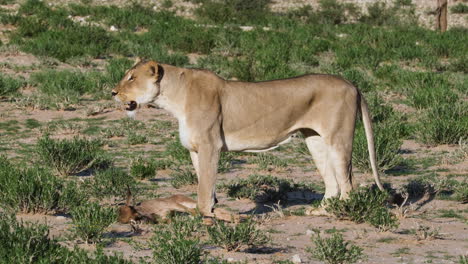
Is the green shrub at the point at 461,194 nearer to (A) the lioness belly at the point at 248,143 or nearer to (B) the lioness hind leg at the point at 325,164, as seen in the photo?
(B) the lioness hind leg at the point at 325,164

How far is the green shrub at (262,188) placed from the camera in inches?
376

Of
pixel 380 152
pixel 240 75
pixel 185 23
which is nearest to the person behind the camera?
pixel 380 152

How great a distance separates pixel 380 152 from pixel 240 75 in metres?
6.99

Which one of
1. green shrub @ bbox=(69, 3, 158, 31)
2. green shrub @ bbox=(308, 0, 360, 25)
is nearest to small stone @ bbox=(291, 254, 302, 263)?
green shrub @ bbox=(69, 3, 158, 31)

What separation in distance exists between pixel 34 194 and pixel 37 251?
2.01m

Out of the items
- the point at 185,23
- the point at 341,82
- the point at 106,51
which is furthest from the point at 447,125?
the point at 185,23

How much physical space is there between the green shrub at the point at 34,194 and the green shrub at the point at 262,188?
6.43 ft

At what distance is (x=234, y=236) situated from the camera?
699 centimetres

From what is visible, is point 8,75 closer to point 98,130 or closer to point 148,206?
point 98,130

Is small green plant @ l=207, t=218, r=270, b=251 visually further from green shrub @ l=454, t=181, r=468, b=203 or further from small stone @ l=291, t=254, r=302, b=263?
green shrub @ l=454, t=181, r=468, b=203

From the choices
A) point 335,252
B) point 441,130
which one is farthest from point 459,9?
point 335,252

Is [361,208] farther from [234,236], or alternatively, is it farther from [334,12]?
[334,12]

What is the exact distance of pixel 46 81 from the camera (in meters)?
16.7

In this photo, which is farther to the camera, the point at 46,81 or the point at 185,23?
the point at 185,23
